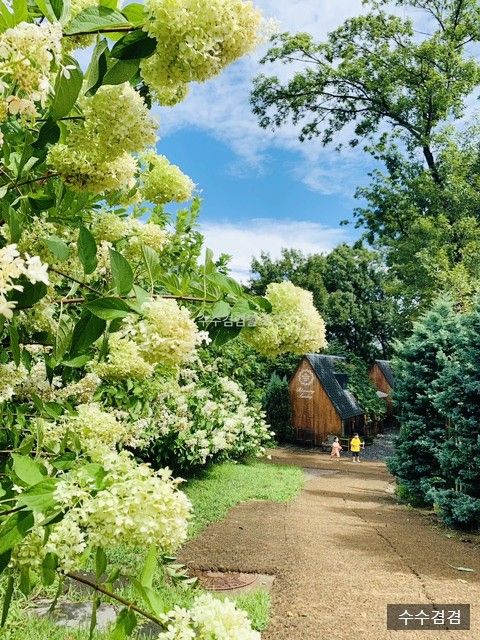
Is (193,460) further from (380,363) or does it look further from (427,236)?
(380,363)

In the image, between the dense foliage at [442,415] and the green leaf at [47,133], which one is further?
the dense foliage at [442,415]

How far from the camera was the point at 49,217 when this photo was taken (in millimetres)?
1855

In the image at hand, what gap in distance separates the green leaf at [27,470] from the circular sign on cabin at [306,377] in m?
25.4

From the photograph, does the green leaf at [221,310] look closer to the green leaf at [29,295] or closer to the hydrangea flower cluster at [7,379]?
the green leaf at [29,295]

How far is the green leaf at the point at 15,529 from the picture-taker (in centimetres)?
130

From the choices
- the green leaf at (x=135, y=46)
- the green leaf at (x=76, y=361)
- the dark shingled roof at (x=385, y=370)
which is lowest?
the green leaf at (x=76, y=361)

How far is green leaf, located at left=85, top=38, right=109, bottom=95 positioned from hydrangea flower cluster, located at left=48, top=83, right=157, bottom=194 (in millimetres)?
81

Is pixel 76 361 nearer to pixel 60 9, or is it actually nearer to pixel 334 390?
pixel 60 9

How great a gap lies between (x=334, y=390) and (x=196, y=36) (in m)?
26.0

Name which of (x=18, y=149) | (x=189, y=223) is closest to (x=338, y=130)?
(x=189, y=223)

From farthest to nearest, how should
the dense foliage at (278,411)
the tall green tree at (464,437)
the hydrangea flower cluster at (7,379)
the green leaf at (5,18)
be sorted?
the dense foliage at (278,411)
the tall green tree at (464,437)
the hydrangea flower cluster at (7,379)
the green leaf at (5,18)

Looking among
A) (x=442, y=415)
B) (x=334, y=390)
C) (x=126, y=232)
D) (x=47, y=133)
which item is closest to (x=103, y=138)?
(x=47, y=133)

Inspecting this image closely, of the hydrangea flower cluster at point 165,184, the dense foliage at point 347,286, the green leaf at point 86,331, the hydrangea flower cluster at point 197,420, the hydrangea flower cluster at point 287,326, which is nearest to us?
the green leaf at point 86,331

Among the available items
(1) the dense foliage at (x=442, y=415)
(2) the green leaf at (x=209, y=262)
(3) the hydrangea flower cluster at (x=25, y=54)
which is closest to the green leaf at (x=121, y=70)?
(3) the hydrangea flower cluster at (x=25, y=54)
